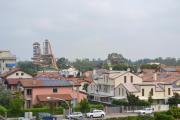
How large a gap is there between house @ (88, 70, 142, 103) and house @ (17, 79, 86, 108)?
6763mm

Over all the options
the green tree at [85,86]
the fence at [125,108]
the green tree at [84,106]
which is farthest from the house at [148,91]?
the green tree at [85,86]

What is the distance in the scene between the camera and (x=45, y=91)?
64.6m

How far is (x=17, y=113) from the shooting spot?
181ft

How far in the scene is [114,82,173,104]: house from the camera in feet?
221

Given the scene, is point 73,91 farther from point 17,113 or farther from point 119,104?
point 17,113

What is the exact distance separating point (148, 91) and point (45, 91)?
56.5 ft

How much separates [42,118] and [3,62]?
66.0 m

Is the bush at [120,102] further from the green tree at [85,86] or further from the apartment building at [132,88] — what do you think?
the green tree at [85,86]

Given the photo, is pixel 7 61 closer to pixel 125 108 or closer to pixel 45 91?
pixel 45 91

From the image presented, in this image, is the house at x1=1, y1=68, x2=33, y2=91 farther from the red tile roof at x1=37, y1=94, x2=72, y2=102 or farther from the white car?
the white car

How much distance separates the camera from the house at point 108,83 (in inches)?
2776

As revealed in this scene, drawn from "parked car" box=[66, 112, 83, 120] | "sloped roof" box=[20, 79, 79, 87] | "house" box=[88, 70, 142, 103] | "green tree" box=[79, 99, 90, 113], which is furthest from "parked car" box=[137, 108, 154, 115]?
"sloped roof" box=[20, 79, 79, 87]

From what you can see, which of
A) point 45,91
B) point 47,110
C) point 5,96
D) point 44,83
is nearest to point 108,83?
point 44,83

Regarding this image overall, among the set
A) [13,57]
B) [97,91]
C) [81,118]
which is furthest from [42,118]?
[13,57]
